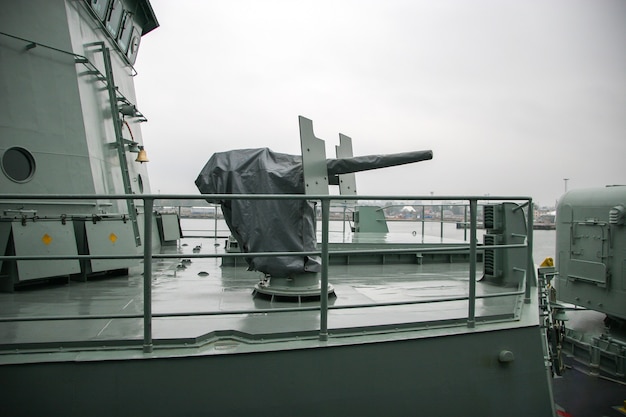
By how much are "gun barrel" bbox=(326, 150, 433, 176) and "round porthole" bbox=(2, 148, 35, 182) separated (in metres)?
3.15

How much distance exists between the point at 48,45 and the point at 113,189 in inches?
70.8

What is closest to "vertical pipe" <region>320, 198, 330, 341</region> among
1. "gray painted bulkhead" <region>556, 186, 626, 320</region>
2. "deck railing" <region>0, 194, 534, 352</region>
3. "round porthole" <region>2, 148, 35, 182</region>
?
"deck railing" <region>0, 194, 534, 352</region>

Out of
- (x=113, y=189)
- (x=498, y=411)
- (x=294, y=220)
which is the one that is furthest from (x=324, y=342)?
(x=113, y=189)

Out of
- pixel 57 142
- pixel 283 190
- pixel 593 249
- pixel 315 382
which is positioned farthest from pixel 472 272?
pixel 593 249

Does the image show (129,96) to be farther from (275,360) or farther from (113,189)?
(275,360)

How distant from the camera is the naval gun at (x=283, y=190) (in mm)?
3670

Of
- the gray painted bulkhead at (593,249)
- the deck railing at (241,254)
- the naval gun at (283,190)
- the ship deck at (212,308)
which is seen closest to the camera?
the deck railing at (241,254)

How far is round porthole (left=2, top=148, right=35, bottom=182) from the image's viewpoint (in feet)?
14.4

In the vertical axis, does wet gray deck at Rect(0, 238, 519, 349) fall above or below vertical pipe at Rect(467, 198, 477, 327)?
below

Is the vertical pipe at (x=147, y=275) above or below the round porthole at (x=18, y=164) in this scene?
below

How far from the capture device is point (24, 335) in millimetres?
2875

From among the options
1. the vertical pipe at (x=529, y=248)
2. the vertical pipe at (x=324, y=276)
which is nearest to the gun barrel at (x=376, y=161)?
the vertical pipe at (x=324, y=276)

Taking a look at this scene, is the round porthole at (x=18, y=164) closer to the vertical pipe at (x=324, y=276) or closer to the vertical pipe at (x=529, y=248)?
the vertical pipe at (x=324, y=276)

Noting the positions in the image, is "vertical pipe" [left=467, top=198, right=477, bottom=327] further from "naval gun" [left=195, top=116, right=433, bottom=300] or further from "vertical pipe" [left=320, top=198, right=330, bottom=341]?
"vertical pipe" [left=320, top=198, right=330, bottom=341]
